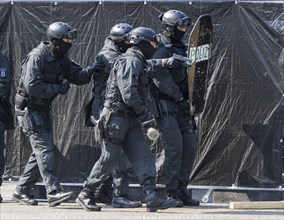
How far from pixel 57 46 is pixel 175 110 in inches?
58.0

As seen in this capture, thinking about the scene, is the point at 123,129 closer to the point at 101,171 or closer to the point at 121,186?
the point at 101,171

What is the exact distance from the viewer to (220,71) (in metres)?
13.0

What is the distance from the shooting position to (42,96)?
38.3 feet

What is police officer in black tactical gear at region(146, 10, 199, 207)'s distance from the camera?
11.9 meters

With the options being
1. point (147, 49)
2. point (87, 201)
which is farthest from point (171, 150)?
point (147, 49)

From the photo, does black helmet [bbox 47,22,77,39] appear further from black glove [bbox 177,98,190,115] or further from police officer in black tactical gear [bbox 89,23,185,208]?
black glove [bbox 177,98,190,115]

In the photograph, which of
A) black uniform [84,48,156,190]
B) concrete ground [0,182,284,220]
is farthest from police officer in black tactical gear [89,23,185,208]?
black uniform [84,48,156,190]

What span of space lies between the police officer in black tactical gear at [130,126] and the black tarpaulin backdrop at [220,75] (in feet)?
5.25

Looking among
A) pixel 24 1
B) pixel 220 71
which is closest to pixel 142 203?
pixel 220 71

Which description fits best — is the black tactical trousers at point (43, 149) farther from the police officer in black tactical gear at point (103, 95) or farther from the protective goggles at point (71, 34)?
the protective goggles at point (71, 34)

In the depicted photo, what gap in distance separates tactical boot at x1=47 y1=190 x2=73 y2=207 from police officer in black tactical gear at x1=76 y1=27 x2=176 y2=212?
0.23 metres

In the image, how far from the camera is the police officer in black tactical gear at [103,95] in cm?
1189

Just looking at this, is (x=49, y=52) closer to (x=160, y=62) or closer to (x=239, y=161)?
(x=160, y=62)

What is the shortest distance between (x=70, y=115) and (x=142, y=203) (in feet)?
4.67
